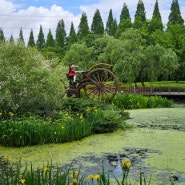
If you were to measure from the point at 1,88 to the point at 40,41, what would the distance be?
2294 inches

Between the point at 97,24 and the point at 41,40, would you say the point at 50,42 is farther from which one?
the point at 97,24

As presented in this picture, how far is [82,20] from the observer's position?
58000 mm

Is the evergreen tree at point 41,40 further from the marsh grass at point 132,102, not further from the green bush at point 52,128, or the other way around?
the green bush at point 52,128

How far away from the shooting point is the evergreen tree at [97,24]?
54750 millimetres

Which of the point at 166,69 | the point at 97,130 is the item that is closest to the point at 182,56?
the point at 166,69

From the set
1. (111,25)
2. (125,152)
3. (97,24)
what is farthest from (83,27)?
(125,152)

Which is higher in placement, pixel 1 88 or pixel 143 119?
pixel 1 88

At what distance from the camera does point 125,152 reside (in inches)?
282

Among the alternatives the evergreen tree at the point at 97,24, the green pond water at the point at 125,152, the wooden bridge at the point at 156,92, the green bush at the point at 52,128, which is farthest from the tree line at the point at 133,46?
the green pond water at the point at 125,152

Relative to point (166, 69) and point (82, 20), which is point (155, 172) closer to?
point (166, 69)

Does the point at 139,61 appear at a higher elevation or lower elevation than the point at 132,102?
higher

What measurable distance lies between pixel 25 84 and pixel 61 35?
51298 millimetres

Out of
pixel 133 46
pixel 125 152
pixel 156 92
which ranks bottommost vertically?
pixel 125 152

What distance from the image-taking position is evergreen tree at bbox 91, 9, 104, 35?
54.8 m
